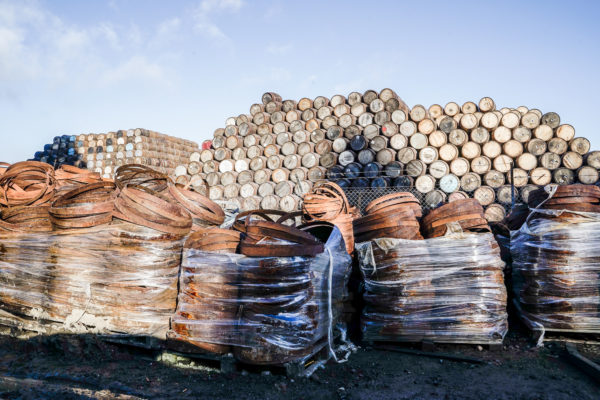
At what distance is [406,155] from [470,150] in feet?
5.82

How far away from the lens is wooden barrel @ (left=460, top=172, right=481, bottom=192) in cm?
1112

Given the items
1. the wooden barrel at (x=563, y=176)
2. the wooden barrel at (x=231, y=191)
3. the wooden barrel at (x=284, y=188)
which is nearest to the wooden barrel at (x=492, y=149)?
the wooden barrel at (x=563, y=176)

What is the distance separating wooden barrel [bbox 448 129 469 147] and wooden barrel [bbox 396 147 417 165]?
1.08 m

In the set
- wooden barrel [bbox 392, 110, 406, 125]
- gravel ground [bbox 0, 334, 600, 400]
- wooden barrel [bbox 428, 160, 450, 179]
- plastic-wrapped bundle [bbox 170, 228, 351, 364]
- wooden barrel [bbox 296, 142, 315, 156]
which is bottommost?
gravel ground [bbox 0, 334, 600, 400]

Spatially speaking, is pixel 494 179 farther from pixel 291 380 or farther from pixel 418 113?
pixel 291 380

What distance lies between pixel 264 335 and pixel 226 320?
1.15 feet

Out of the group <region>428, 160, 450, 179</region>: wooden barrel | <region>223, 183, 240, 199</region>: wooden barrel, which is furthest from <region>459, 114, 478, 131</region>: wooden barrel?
<region>223, 183, 240, 199</region>: wooden barrel

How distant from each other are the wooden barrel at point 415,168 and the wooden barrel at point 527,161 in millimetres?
2538

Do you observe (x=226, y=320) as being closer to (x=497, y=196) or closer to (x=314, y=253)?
(x=314, y=253)

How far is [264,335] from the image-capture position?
3215 mm

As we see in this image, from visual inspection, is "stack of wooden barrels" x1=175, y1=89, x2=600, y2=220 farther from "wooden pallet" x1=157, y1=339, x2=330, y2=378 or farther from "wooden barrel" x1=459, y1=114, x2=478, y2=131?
"wooden pallet" x1=157, y1=339, x2=330, y2=378

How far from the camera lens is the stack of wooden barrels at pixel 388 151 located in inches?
432

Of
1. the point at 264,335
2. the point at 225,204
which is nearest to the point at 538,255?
the point at 264,335

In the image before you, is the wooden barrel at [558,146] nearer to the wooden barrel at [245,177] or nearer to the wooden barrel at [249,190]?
the wooden barrel at [249,190]
